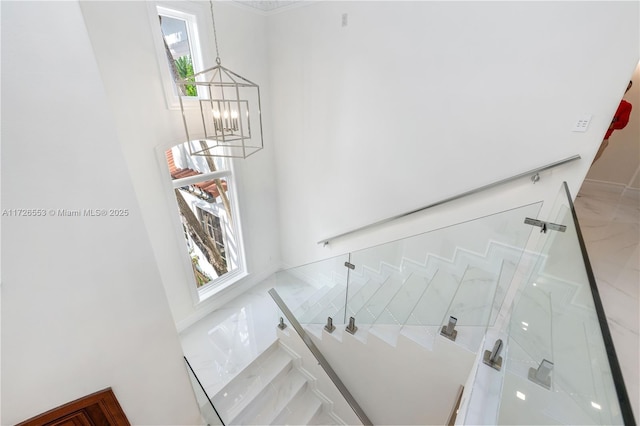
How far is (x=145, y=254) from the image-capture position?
172cm

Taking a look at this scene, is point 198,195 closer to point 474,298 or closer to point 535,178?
point 474,298

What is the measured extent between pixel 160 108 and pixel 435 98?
9.39 feet

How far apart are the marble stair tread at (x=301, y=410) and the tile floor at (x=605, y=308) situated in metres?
0.76

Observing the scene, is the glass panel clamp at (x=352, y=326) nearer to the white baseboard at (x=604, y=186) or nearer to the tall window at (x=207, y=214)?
the tall window at (x=207, y=214)

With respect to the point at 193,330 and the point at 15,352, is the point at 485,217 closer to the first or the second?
the point at 15,352

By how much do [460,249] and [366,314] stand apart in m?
1.16

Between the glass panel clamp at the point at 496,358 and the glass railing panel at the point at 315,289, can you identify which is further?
the glass railing panel at the point at 315,289

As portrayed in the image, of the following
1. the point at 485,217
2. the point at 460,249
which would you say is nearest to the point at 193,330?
the point at 460,249

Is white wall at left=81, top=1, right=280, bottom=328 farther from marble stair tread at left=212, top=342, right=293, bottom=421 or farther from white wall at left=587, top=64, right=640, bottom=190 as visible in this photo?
white wall at left=587, top=64, right=640, bottom=190

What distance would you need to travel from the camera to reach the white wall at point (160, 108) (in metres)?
2.29

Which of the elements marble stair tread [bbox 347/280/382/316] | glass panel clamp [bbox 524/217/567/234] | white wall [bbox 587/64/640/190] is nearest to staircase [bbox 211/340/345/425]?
marble stair tread [bbox 347/280/382/316]

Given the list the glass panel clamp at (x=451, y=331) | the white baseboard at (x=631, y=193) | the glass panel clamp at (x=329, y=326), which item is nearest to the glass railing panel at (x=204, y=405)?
the glass panel clamp at (x=329, y=326)

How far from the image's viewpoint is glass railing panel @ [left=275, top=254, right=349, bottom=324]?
2922 millimetres

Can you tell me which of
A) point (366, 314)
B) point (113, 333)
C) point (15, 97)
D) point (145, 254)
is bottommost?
point (366, 314)
